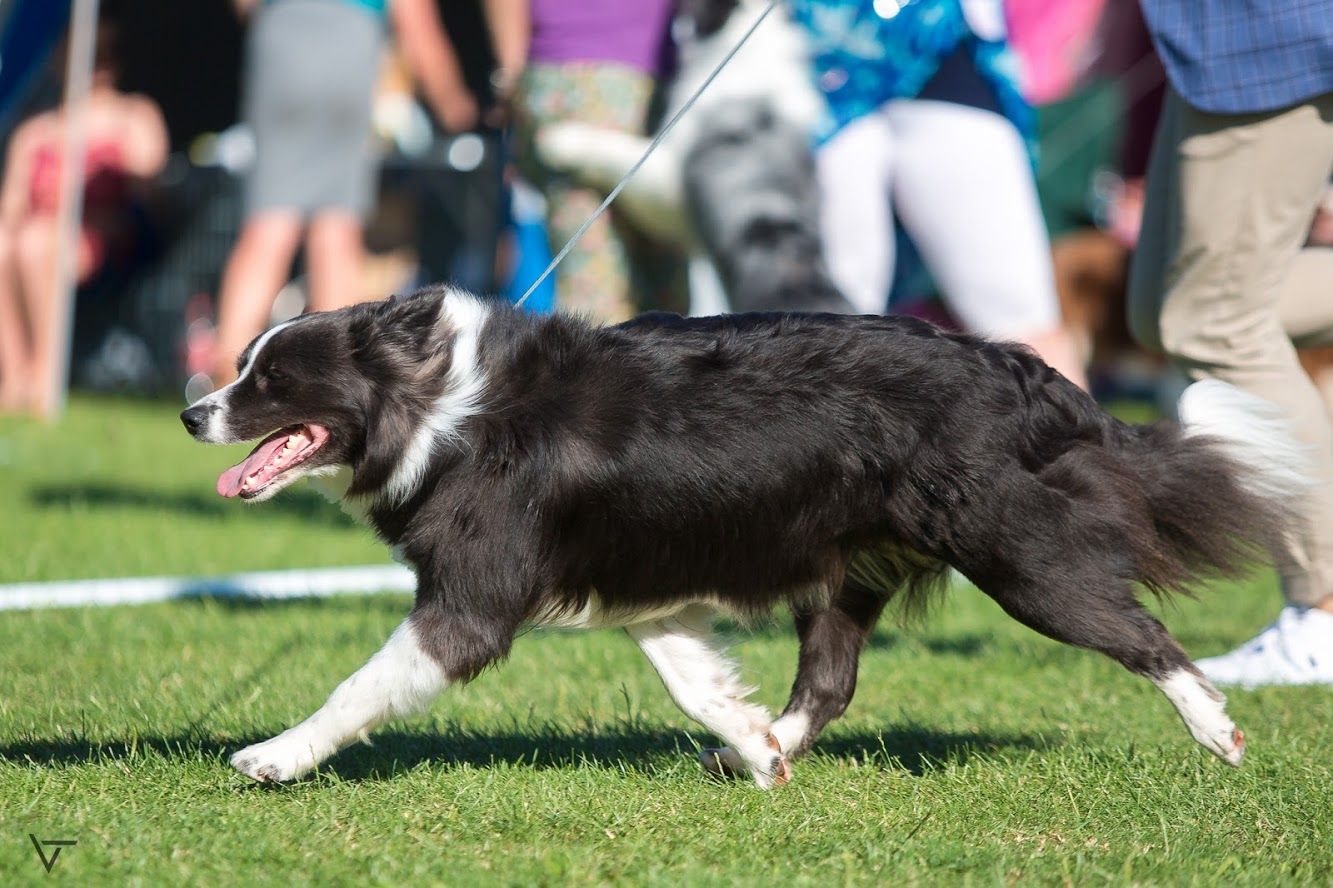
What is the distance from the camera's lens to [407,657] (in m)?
3.34

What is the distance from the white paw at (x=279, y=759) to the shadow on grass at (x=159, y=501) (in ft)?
15.3

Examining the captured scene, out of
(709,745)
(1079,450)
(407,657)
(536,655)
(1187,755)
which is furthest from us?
(536,655)

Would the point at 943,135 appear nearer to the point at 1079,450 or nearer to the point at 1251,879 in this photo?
the point at 1079,450

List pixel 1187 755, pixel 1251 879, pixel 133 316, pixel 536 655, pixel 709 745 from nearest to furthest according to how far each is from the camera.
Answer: pixel 1251 879, pixel 1187 755, pixel 709 745, pixel 536 655, pixel 133 316

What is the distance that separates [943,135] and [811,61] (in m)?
0.61

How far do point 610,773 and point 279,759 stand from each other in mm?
723

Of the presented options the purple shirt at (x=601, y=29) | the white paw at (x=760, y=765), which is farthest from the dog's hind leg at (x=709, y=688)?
the purple shirt at (x=601, y=29)

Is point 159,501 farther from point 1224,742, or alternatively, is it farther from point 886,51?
point 1224,742

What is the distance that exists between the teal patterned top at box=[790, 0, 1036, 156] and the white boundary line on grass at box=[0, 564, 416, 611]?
2373mm

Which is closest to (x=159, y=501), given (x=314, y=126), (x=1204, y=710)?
(x=314, y=126)

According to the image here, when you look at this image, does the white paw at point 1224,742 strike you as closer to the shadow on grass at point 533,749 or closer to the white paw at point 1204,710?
the white paw at point 1204,710

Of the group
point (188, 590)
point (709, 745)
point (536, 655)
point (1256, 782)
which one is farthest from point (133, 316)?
point (1256, 782)

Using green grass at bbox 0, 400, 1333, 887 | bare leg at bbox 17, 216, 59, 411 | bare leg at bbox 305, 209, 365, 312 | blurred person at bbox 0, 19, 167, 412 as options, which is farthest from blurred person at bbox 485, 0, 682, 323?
bare leg at bbox 17, 216, 59, 411

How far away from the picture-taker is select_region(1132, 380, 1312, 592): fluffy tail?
3689mm
